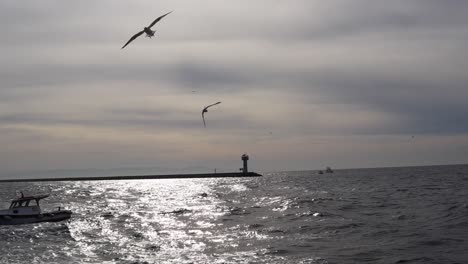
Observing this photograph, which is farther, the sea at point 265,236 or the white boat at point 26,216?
the white boat at point 26,216

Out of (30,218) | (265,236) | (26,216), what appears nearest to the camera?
(265,236)

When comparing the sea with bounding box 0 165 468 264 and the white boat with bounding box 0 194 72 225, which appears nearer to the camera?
the sea with bounding box 0 165 468 264

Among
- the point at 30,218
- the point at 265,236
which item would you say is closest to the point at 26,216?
the point at 30,218

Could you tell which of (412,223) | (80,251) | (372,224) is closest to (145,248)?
(80,251)

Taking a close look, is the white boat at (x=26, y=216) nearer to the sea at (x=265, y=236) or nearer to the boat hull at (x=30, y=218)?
the boat hull at (x=30, y=218)

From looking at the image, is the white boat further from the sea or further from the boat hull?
the sea

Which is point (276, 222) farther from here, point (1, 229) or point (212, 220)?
point (1, 229)

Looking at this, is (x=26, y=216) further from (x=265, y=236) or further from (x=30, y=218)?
(x=265, y=236)

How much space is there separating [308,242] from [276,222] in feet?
35.1

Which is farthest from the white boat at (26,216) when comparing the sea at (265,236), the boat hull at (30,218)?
the sea at (265,236)

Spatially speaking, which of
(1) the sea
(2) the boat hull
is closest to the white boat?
(2) the boat hull

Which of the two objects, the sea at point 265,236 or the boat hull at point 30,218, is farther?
the boat hull at point 30,218

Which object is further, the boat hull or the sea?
the boat hull

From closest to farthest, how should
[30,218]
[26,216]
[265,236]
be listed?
[265,236]
[26,216]
[30,218]
